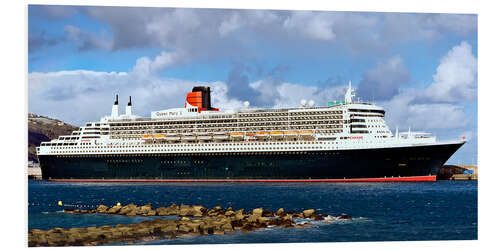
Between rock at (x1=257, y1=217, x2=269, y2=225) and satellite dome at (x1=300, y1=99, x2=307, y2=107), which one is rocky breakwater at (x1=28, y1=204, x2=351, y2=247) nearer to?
rock at (x1=257, y1=217, x2=269, y2=225)

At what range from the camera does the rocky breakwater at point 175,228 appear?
29047 millimetres

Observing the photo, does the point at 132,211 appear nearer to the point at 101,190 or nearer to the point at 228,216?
the point at 228,216

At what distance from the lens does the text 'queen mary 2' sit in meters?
58.8

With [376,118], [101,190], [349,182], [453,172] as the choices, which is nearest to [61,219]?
[101,190]

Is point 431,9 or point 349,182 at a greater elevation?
point 431,9

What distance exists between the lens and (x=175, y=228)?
31.2 m

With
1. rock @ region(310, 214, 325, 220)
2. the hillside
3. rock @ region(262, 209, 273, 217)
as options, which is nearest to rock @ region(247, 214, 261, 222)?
rock @ region(262, 209, 273, 217)

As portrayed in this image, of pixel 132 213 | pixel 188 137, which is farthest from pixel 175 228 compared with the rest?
pixel 188 137

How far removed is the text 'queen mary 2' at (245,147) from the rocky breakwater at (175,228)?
74.7 ft

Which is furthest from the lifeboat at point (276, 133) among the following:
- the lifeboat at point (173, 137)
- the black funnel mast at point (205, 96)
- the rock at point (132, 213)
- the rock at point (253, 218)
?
the rock at point (253, 218)

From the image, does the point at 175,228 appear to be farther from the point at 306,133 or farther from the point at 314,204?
the point at 306,133

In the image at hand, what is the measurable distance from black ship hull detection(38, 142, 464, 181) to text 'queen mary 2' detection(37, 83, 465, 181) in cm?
9

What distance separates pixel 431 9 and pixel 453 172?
47.7 metres
